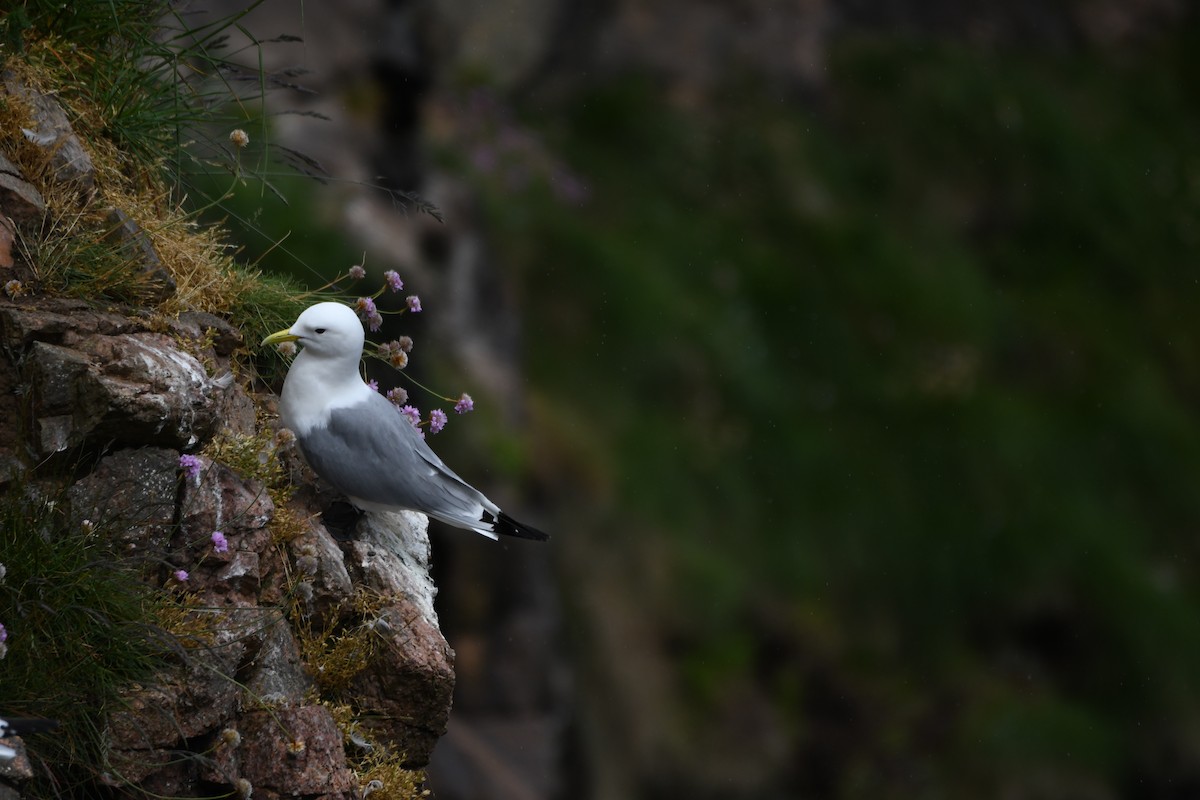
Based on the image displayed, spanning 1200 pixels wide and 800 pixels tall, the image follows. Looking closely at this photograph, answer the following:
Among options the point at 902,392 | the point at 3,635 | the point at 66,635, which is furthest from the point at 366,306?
the point at 902,392

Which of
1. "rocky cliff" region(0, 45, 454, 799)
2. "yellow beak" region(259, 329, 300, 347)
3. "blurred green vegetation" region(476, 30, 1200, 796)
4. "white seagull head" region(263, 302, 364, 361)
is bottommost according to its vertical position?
"blurred green vegetation" region(476, 30, 1200, 796)

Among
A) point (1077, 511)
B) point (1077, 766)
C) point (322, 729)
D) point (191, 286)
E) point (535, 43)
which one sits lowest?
point (1077, 766)

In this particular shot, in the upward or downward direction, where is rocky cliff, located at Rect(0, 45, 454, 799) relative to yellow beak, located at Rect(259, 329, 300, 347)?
downward

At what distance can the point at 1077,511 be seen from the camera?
36.3 feet

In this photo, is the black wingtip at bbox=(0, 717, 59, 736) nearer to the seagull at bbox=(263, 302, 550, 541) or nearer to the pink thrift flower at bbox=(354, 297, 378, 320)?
the seagull at bbox=(263, 302, 550, 541)

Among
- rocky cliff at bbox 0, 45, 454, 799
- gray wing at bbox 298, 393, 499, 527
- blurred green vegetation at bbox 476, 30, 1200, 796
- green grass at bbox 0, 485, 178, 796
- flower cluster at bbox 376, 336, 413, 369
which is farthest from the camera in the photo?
blurred green vegetation at bbox 476, 30, 1200, 796

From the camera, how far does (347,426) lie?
3.76 m

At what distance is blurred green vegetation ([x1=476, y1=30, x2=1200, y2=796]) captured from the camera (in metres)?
10.2

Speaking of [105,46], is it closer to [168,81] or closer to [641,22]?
[168,81]

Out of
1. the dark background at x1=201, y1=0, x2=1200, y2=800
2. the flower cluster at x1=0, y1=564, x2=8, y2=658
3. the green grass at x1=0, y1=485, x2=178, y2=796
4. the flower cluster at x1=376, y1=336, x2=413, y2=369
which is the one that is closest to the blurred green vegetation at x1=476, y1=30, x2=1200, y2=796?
the dark background at x1=201, y1=0, x2=1200, y2=800

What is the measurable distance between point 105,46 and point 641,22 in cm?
837

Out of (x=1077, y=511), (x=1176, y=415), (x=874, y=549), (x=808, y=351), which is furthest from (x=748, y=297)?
(x=1176, y=415)

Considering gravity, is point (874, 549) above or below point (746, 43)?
below

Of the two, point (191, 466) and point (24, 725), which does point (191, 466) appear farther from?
point (24, 725)
